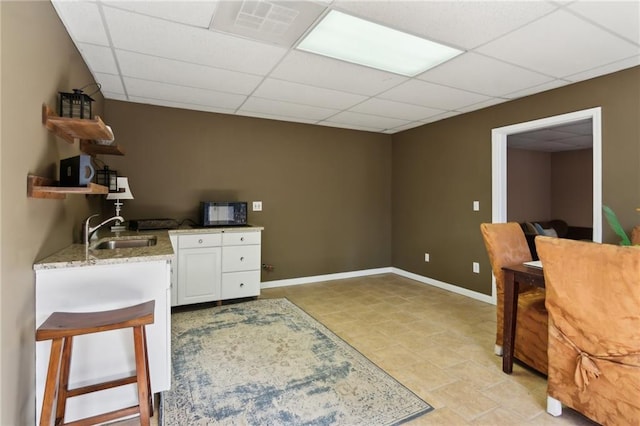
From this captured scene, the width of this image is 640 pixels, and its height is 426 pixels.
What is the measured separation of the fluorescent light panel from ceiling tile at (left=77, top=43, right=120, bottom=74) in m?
1.44

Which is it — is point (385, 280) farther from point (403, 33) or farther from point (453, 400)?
point (403, 33)

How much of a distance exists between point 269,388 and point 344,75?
97.7 inches

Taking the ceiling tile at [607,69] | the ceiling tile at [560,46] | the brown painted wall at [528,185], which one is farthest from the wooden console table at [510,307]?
the brown painted wall at [528,185]

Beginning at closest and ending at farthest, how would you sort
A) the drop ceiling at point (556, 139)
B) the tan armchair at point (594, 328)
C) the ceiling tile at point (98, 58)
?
1. the tan armchair at point (594, 328)
2. the ceiling tile at point (98, 58)
3. the drop ceiling at point (556, 139)

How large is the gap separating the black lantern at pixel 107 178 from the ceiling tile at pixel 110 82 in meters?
0.82

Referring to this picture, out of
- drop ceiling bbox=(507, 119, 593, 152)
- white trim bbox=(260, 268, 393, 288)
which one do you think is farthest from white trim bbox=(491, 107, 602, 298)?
white trim bbox=(260, 268, 393, 288)

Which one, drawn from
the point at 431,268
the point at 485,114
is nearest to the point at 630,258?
the point at 485,114

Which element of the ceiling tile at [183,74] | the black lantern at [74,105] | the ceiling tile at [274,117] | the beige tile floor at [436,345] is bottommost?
the beige tile floor at [436,345]

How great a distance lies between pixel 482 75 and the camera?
2.79 metres

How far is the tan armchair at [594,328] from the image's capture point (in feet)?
4.90

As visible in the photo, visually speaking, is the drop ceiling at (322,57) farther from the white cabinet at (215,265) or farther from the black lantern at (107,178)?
the white cabinet at (215,265)

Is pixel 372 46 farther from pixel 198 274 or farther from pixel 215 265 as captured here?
pixel 198 274

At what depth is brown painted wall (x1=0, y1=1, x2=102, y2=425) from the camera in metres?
1.33

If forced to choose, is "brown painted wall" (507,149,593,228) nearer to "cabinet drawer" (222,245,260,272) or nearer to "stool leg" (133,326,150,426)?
"cabinet drawer" (222,245,260,272)
